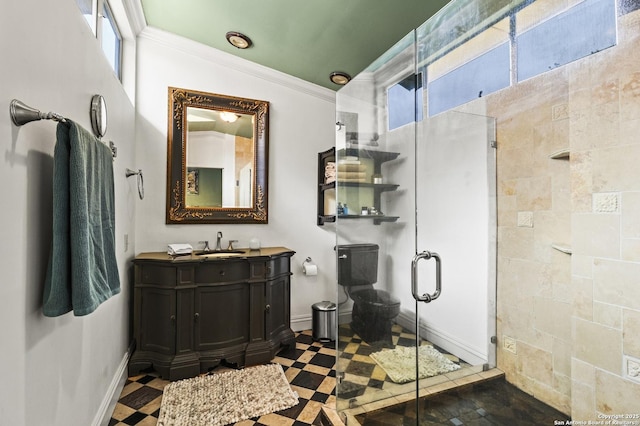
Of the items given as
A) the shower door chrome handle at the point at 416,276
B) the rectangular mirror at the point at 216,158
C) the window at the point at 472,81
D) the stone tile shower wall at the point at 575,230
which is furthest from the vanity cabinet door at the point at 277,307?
the window at the point at 472,81

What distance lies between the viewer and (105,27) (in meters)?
2.07

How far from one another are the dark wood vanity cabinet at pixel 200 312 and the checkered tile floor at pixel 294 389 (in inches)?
5.3

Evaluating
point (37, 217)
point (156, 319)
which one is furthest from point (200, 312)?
point (37, 217)

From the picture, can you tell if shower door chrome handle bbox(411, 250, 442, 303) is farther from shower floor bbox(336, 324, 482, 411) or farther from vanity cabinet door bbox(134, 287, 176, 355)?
vanity cabinet door bbox(134, 287, 176, 355)

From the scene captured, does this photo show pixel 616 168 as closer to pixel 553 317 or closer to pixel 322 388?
pixel 553 317

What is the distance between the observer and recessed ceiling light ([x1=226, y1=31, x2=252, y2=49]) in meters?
2.53

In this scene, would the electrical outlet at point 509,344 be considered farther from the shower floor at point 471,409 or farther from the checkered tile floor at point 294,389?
the checkered tile floor at point 294,389

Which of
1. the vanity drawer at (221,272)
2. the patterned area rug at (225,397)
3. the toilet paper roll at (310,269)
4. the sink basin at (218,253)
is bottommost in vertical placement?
the patterned area rug at (225,397)

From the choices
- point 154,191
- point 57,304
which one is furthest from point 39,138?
point 154,191

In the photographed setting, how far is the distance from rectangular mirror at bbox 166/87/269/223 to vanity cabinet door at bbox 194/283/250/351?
2.39ft

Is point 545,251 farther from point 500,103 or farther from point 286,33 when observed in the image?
A: point 286,33

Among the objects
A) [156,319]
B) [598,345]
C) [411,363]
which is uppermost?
[598,345]

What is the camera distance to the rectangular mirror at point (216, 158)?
2.70 metres

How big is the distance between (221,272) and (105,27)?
1.96 meters
